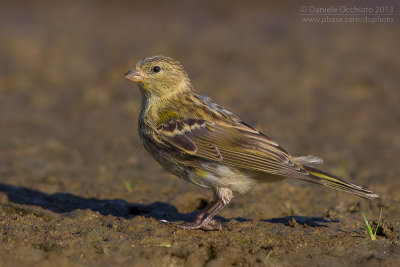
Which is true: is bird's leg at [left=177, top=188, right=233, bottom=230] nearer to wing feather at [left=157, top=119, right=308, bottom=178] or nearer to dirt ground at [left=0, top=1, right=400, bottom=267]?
dirt ground at [left=0, top=1, right=400, bottom=267]

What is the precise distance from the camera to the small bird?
19.6 feet

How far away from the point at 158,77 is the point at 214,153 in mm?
1250

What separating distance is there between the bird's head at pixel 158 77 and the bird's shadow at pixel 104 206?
4.24 feet

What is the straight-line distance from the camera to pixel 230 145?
6.24 metres

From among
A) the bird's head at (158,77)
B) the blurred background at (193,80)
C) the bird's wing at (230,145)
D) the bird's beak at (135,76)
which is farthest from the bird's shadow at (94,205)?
the bird's beak at (135,76)

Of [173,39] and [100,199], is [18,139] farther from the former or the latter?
[173,39]

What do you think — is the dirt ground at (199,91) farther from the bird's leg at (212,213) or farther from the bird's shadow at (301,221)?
the bird's leg at (212,213)

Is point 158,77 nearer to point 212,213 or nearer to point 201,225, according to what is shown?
point 212,213

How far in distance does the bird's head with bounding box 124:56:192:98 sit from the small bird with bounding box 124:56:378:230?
0.53ft

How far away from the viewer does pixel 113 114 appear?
36.3ft

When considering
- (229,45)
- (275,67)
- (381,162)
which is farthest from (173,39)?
(381,162)

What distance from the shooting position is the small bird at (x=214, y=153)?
5980 millimetres

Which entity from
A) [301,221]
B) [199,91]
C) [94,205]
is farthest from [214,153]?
[199,91]

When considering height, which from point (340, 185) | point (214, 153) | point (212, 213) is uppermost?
point (214, 153)
